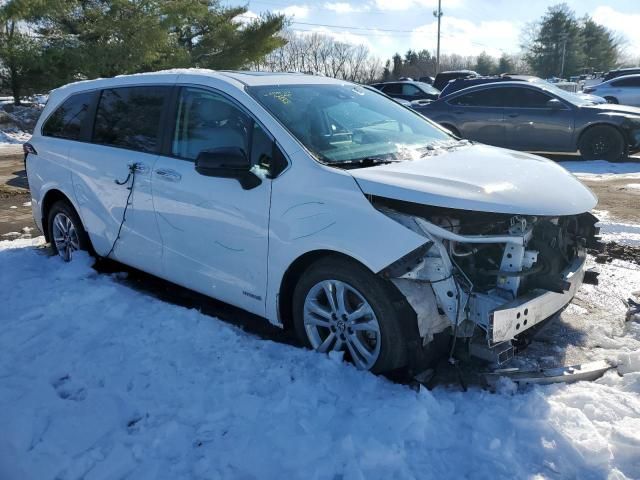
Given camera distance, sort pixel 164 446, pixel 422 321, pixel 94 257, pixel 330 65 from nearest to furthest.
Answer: pixel 164 446, pixel 422 321, pixel 94 257, pixel 330 65

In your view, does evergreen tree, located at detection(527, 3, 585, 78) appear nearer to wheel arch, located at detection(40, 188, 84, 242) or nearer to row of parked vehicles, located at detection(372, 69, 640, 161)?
row of parked vehicles, located at detection(372, 69, 640, 161)

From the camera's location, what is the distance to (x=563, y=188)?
319cm

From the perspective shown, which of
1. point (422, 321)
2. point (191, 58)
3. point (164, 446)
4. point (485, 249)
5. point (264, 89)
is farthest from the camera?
point (191, 58)

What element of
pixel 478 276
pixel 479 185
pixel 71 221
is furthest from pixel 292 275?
pixel 71 221

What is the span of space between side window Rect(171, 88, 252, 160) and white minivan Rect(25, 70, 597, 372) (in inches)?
0.4

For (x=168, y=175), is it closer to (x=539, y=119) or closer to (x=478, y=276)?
(x=478, y=276)

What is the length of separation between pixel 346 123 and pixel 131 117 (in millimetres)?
1798

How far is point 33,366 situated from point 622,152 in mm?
10698

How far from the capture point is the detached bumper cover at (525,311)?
2.71 meters

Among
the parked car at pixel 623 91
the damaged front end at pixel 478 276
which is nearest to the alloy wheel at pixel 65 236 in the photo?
the damaged front end at pixel 478 276

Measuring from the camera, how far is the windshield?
11.1 ft

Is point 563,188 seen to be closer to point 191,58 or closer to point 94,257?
point 94,257

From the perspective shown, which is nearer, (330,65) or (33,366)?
(33,366)

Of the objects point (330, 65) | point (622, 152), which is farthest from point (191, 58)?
point (330, 65)
